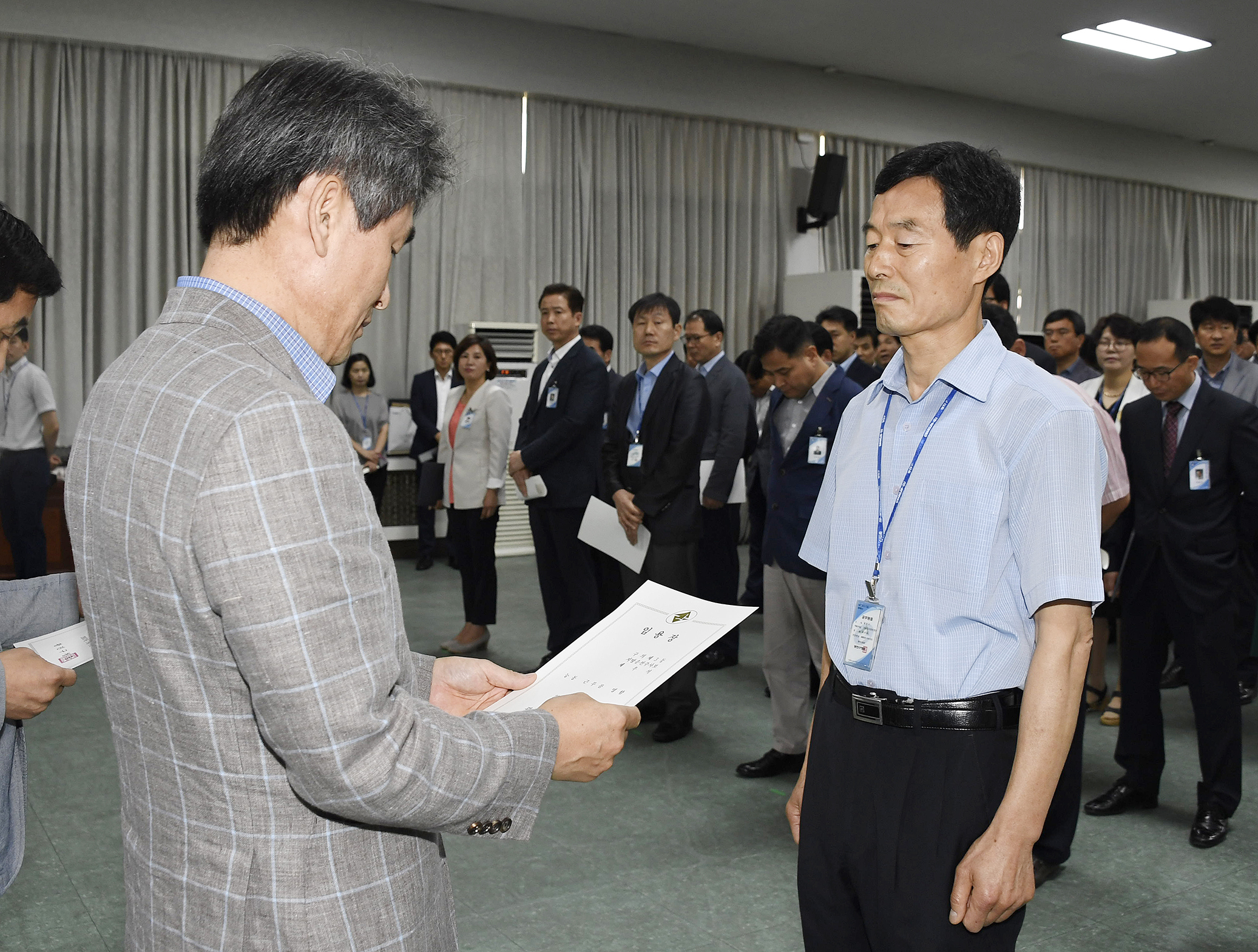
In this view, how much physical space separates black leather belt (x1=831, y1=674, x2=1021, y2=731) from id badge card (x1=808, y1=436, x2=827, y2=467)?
84.3 inches

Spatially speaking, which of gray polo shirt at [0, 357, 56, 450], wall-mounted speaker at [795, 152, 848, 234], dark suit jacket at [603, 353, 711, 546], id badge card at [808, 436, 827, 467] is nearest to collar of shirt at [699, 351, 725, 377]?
dark suit jacket at [603, 353, 711, 546]

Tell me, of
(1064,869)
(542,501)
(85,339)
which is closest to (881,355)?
(542,501)

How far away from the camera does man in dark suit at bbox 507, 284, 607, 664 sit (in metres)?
4.75

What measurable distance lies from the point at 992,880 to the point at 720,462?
3.44m

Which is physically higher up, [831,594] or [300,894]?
[831,594]

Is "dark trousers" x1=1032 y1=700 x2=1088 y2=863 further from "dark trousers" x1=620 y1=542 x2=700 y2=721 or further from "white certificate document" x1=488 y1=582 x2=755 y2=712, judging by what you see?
"white certificate document" x1=488 y1=582 x2=755 y2=712

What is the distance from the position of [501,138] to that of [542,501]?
4.56 meters

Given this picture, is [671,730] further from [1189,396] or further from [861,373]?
[861,373]

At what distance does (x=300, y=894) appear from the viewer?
92cm

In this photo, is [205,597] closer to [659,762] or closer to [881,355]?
[659,762]

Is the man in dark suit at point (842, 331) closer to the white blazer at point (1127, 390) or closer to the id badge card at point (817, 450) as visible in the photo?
the white blazer at point (1127, 390)

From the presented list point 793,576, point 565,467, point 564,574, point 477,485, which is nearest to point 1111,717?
point 793,576

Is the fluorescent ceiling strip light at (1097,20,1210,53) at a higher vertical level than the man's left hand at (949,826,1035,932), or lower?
higher

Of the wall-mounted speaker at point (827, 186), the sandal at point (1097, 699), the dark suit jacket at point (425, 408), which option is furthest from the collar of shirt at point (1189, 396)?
the wall-mounted speaker at point (827, 186)
